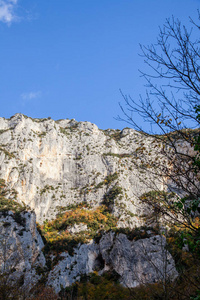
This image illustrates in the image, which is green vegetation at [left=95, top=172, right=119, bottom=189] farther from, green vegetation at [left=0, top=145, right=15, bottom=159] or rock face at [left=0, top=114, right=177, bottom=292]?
green vegetation at [left=0, top=145, right=15, bottom=159]

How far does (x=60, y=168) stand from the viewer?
6178cm

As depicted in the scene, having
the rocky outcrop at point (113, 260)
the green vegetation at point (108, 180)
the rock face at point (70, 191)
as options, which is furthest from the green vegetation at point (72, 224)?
the green vegetation at point (108, 180)

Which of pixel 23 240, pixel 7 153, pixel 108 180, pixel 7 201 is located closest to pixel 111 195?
pixel 108 180

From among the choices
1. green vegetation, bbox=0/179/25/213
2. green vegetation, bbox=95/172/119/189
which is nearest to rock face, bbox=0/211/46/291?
green vegetation, bbox=0/179/25/213

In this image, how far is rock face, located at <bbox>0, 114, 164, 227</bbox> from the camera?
4902cm

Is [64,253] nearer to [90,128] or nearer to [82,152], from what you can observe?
[82,152]

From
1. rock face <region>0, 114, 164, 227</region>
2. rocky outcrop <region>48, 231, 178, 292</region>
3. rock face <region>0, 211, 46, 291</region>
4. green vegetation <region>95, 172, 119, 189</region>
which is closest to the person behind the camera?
rocky outcrop <region>48, 231, 178, 292</region>

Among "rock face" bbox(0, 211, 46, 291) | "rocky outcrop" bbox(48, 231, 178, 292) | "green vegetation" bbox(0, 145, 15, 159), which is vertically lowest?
"rocky outcrop" bbox(48, 231, 178, 292)

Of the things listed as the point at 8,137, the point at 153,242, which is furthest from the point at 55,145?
the point at 153,242

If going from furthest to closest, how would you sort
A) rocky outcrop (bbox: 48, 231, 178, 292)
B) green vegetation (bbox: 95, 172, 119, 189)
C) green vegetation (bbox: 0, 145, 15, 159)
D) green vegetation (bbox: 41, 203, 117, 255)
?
green vegetation (bbox: 95, 172, 119, 189) < green vegetation (bbox: 0, 145, 15, 159) < green vegetation (bbox: 41, 203, 117, 255) < rocky outcrop (bbox: 48, 231, 178, 292)

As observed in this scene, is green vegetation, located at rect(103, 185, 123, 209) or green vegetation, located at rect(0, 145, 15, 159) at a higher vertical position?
green vegetation, located at rect(0, 145, 15, 159)

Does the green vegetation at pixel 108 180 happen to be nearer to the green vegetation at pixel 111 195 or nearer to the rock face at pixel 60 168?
the rock face at pixel 60 168

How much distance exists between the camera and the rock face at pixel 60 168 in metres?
49.0

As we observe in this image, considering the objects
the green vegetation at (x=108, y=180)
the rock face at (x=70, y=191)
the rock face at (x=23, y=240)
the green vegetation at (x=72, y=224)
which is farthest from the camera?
the green vegetation at (x=108, y=180)
